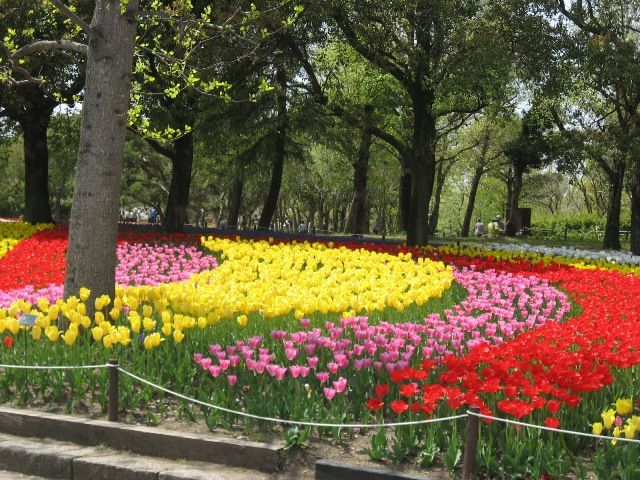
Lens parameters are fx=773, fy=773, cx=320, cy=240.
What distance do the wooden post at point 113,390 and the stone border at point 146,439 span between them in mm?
78

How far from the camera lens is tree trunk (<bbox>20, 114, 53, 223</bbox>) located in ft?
81.6

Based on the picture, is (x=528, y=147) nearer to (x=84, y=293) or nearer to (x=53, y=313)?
(x=84, y=293)

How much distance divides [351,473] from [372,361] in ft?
5.95

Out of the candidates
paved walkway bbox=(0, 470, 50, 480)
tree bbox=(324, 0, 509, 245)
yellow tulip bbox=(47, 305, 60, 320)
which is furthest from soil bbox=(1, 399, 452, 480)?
tree bbox=(324, 0, 509, 245)

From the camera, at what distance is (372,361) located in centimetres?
627

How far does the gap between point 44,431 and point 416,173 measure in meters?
16.5

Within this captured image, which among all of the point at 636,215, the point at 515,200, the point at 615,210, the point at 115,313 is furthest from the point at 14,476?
the point at 515,200

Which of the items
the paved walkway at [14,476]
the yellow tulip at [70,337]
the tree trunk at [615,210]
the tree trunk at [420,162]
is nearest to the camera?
the paved walkway at [14,476]

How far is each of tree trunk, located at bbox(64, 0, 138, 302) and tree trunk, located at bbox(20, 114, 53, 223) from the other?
17.9 m

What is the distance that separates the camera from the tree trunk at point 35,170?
2486 centimetres

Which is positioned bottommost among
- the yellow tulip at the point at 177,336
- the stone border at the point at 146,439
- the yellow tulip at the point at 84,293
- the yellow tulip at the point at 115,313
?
the stone border at the point at 146,439

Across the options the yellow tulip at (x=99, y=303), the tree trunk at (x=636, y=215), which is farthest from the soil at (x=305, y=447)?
the tree trunk at (x=636, y=215)

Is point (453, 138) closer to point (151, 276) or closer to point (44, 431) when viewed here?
point (151, 276)

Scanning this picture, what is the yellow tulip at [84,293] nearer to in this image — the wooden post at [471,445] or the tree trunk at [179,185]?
the wooden post at [471,445]
